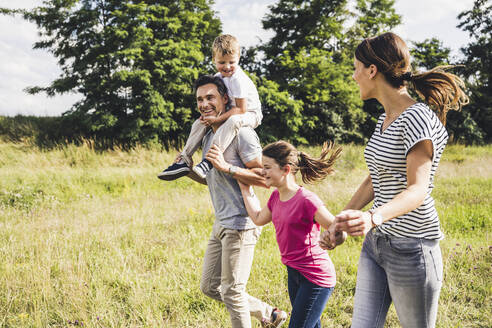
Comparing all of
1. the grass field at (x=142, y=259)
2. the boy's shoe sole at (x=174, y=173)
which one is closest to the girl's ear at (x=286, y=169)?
the boy's shoe sole at (x=174, y=173)

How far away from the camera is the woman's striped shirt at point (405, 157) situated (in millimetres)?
1681

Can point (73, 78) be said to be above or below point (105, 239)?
above

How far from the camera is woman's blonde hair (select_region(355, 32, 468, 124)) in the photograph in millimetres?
1812

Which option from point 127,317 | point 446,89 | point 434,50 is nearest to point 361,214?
point 446,89

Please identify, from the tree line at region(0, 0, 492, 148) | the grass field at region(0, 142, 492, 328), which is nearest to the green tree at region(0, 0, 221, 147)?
the tree line at region(0, 0, 492, 148)

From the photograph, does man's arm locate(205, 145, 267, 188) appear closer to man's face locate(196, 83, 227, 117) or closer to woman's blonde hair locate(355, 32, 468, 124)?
man's face locate(196, 83, 227, 117)

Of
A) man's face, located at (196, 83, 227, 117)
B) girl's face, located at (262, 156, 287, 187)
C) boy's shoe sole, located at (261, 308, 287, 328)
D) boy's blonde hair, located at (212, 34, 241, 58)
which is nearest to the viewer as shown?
girl's face, located at (262, 156, 287, 187)

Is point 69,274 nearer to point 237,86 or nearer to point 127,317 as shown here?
point 127,317

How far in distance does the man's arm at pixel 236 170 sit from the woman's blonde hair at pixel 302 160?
0.21m

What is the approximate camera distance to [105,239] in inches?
221

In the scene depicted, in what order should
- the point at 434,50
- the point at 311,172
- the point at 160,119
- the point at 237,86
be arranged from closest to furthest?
the point at 311,172 < the point at 237,86 < the point at 160,119 < the point at 434,50

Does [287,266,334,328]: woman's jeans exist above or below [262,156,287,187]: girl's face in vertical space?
below

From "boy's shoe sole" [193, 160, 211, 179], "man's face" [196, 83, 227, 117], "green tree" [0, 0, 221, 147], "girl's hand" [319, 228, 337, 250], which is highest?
"green tree" [0, 0, 221, 147]

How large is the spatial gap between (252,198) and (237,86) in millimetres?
1196
